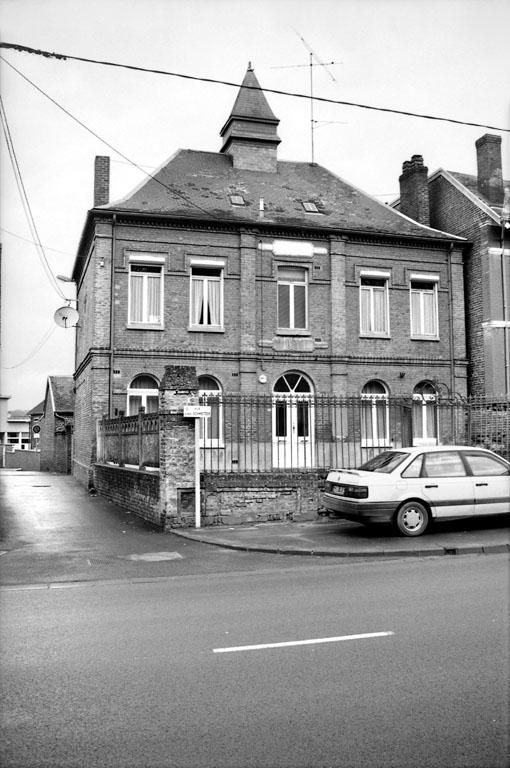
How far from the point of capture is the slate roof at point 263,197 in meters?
24.2

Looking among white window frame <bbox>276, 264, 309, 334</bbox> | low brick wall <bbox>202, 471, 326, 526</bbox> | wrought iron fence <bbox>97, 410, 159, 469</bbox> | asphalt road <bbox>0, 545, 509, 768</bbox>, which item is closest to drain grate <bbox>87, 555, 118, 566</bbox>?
asphalt road <bbox>0, 545, 509, 768</bbox>

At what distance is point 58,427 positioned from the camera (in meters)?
38.6

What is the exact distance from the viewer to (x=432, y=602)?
6977 millimetres

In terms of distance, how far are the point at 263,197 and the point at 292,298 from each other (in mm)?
4106

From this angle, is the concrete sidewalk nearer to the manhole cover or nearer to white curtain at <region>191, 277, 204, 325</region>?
the manhole cover

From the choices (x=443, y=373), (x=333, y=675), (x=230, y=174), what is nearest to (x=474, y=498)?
(x=333, y=675)

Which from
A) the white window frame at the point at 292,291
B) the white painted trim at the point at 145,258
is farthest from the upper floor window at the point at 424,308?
the white painted trim at the point at 145,258

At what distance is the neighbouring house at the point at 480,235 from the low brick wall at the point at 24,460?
3143 centimetres

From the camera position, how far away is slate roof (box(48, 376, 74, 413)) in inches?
1587

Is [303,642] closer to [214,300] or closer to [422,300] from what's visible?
[214,300]

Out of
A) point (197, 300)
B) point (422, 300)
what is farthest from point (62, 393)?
point (422, 300)

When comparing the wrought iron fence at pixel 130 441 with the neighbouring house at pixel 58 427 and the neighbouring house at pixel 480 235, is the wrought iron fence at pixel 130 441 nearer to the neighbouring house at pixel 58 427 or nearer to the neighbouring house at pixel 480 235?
the neighbouring house at pixel 480 235

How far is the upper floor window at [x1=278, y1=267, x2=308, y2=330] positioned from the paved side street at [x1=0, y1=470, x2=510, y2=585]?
36.4 feet

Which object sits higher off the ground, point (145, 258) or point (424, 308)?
point (145, 258)
